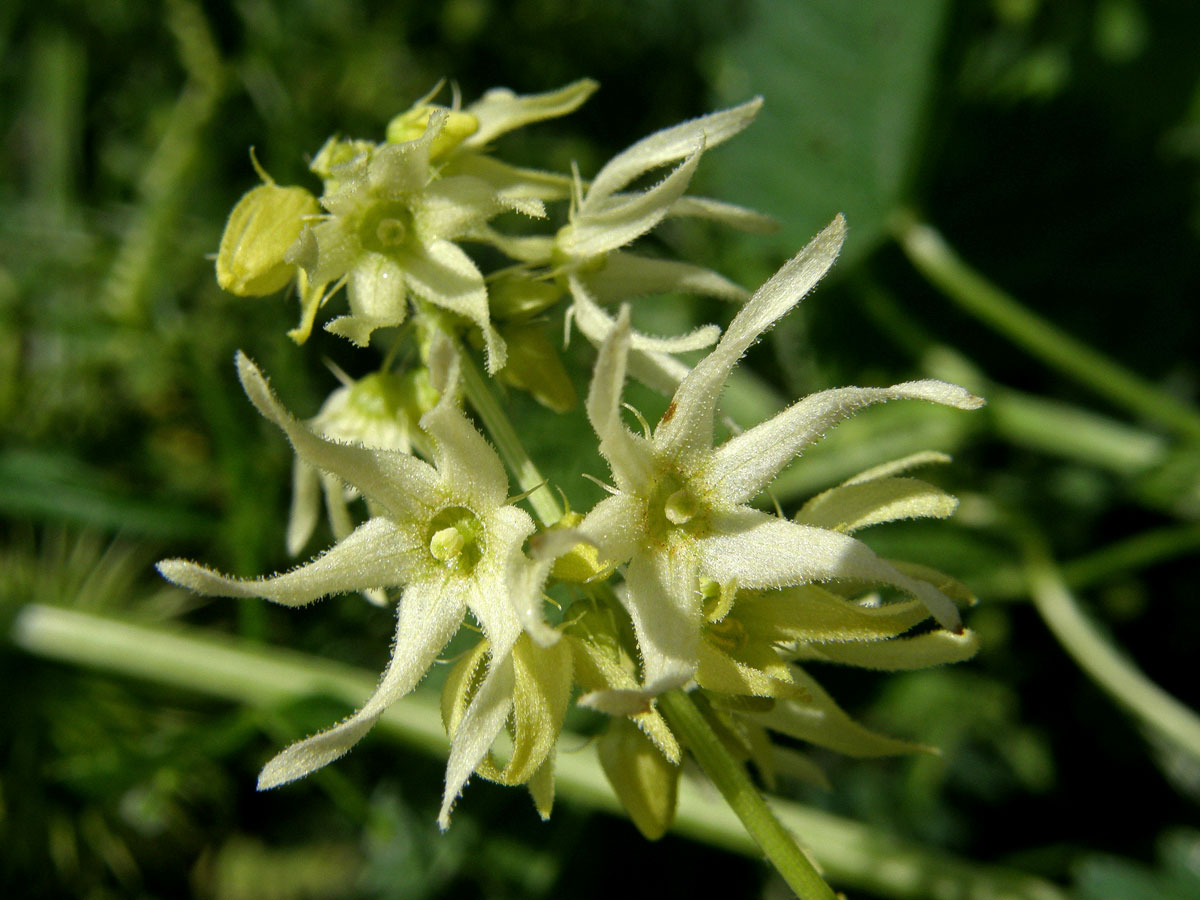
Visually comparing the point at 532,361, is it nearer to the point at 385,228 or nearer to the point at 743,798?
the point at 385,228

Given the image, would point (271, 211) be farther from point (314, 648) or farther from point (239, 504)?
point (314, 648)

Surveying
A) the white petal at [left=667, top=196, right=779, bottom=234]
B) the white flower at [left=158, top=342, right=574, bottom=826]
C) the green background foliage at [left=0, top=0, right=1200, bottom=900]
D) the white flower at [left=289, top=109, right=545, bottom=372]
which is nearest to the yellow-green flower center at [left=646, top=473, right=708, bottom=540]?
the white flower at [left=158, top=342, right=574, bottom=826]

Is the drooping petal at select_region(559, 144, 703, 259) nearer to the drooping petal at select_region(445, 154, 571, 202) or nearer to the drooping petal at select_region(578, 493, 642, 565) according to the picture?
the drooping petal at select_region(445, 154, 571, 202)

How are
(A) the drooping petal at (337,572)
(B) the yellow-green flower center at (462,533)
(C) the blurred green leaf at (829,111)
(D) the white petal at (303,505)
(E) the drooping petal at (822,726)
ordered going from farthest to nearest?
(C) the blurred green leaf at (829,111), (D) the white petal at (303,505), (E) the drooping petal at (822,726), (B) the yellow-green flower center at (462,533), (A) the drooping petal at (337,572)

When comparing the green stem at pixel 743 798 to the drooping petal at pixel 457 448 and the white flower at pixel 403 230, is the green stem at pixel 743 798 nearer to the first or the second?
the drooping petal at pixel 457 448

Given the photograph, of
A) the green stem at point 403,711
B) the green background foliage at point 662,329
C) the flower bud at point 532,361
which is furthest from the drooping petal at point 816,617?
the green background foliage at point 662,329
